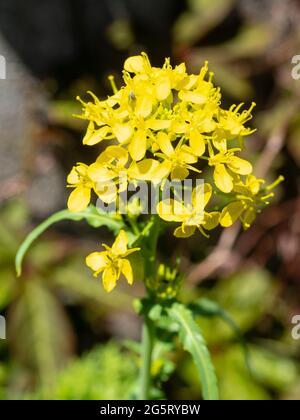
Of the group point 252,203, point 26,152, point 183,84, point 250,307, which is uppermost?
point 26,152

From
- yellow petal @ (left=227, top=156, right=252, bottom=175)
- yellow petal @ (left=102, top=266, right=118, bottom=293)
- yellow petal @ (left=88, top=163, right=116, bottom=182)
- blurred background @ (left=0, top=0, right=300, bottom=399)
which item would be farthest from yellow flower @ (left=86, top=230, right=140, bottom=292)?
blurred background @ (left=0, top=0, right=300, bottom=399)

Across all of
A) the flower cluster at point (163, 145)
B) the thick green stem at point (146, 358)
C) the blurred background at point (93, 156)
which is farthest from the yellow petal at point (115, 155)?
the blurred background at point (93, 156)

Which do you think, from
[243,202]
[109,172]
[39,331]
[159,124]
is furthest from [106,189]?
[39,331]

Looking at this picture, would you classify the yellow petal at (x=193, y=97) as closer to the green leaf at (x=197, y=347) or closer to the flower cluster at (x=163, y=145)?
the flower cluster at (x=163, y=145)

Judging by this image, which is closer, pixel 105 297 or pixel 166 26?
pixel 105 297

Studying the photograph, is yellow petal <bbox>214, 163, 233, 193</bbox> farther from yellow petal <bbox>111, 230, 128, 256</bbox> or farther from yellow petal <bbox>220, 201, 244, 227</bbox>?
yellow petal <bbox>111, 230, 128, 256</bbox>

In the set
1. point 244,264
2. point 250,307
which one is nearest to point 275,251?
point 244,264

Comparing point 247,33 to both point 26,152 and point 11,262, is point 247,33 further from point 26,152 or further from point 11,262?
point 11,262
